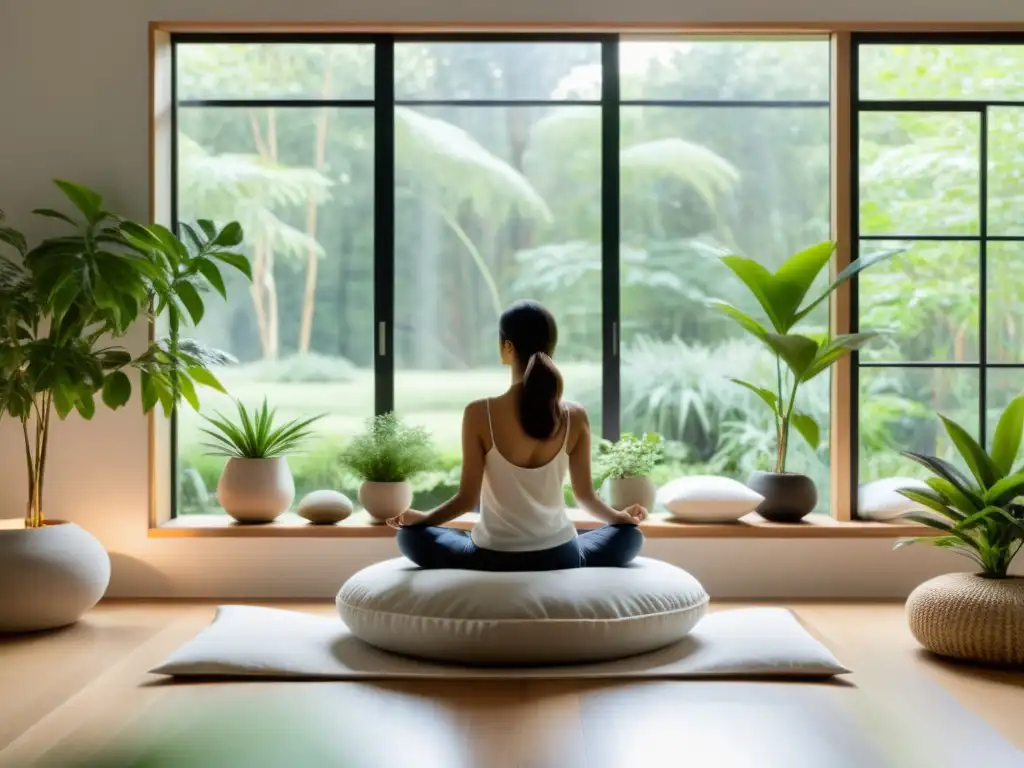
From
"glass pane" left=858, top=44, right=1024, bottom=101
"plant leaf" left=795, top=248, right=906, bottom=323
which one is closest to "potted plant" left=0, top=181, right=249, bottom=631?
"plant leaf" left=795, top=248, right=906, bottom=323

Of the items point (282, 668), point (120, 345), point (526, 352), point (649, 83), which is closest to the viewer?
point (282, 668)

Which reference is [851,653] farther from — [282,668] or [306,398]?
[306,398]

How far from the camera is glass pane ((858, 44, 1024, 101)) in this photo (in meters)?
4.78

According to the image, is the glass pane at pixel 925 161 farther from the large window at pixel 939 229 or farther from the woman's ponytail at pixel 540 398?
the woman's ponytail at pixel 540 398

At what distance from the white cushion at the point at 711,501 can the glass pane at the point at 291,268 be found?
1437 millimetres

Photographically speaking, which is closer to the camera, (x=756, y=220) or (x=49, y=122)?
(x=49, y=122)

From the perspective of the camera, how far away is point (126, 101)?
4621mm

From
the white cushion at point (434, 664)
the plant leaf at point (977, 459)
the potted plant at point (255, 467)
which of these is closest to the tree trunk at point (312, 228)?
the potted plant at point (255, 467)

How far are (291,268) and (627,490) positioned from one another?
1.82 m

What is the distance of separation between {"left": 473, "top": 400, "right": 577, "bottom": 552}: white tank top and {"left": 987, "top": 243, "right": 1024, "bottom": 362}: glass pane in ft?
7.72

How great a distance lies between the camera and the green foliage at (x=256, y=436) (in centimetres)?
463

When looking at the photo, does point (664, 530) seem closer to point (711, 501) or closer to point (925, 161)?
point (711, 501)

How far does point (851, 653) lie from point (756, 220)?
211 cm

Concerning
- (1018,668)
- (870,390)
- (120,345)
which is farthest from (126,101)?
(1018,668)
